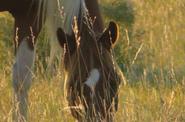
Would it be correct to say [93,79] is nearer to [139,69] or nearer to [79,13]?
[79,13]

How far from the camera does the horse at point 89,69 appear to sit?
4.01 meters

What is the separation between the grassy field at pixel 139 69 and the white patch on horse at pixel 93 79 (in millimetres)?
326

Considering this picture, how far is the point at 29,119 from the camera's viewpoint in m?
4.66

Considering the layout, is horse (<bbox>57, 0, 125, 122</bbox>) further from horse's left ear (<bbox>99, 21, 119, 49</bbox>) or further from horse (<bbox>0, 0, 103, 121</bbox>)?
horse (<bbox>0, 0, 103, 121</bbox>)

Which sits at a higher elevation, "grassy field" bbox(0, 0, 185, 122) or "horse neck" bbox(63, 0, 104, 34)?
"horse neck" bbox(63, 0, 104, 34)

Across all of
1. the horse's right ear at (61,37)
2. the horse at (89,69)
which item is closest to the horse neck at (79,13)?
the horse at (89,69)

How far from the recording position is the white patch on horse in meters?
4.02

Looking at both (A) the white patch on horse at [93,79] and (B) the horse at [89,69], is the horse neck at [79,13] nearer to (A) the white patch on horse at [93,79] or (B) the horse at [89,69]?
(B) the horse at [89,69]

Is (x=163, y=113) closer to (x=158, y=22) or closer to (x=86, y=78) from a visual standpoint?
(x=86, y=78)

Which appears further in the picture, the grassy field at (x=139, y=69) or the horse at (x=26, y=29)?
the grassy field at (x=139, y=69)

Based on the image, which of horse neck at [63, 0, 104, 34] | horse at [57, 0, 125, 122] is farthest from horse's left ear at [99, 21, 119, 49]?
horse neck at [63, 0, 104, 34]

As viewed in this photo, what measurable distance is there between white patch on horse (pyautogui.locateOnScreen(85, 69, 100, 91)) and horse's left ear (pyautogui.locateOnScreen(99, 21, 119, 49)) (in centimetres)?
25

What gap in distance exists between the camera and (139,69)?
7004 mm

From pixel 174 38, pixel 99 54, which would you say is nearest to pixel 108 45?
pixel 99 54
